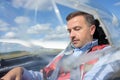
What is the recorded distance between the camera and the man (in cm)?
304

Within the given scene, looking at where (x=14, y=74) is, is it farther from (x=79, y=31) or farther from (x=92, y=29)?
(x=92, y=29)

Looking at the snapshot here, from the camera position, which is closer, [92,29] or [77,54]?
[77,54]

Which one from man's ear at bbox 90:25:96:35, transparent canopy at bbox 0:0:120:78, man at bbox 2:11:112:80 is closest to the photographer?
transparent canopy at bbox 0:0:120:78

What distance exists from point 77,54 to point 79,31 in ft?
0.71

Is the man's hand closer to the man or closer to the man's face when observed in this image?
the man

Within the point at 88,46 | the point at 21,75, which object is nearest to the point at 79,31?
the point at 88,46

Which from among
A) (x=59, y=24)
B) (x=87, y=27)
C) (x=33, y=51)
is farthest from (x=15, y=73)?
(x=87, y=27)

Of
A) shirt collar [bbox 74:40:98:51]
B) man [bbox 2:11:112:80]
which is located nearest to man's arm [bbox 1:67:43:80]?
man [bbox 2:11:112:80]

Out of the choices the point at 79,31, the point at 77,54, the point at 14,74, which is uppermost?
the point at 79,31

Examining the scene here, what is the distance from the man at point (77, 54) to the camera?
9.98 ft

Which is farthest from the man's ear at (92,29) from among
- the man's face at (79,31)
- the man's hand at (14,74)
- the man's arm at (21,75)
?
the man's hand at (14,74)

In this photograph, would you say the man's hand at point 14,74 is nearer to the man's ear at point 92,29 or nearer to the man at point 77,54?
the man at point 77,54

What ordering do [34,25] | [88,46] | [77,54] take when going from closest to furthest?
[34,25], [77,54], [88,46]

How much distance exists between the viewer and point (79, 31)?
128 inches
